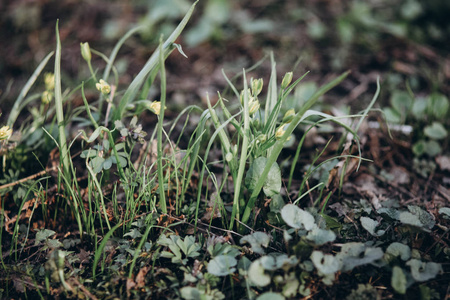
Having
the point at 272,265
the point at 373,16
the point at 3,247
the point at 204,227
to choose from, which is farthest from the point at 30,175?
the point at 373,16

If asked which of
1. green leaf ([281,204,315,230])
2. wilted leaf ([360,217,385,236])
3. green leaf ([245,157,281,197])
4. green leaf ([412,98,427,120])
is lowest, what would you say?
wilted leaf ([360,217,385,236])

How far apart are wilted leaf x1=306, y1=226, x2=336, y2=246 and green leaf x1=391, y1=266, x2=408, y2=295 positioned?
7.1 inches

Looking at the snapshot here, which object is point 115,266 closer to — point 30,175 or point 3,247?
point 3,247

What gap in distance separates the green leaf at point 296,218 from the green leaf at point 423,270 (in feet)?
0.95

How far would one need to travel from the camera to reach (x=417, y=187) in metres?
1.50

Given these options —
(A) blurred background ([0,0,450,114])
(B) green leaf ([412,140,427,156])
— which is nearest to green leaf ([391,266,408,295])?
(B) green leaf ([412,140,427,156])

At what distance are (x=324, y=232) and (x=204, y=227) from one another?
0.44 m

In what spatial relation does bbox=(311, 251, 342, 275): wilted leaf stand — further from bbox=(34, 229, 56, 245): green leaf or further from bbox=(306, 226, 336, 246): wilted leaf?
bbox=(34, 229, 56, 245): green leaf

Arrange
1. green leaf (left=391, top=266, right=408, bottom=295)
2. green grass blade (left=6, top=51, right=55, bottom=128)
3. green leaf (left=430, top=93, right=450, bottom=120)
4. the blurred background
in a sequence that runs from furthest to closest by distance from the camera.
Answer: the blurred background
green leaf (left=430, top=93, right=450, bottom=120)
green grass blade (left=6, top=51, right=55, bottom=128)
green leaf (left=391, top=266, right=408, bottom=295)

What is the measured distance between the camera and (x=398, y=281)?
927mm

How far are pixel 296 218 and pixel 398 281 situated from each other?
1.02 ft

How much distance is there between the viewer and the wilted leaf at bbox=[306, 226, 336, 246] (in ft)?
3.19

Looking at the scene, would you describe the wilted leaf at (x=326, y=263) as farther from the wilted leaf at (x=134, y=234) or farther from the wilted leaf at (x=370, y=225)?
the wilted leaf at (x=134, y=234)

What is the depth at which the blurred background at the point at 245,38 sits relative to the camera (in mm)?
2285
